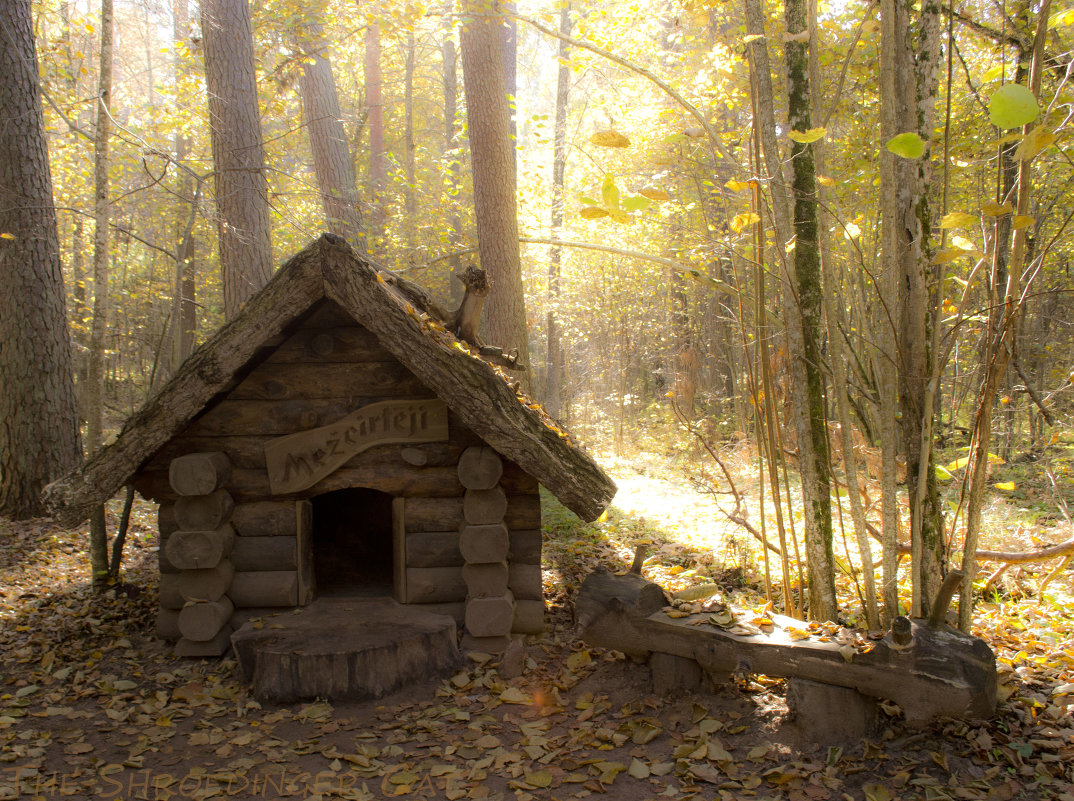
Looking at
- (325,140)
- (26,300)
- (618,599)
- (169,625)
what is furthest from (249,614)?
(325,140)

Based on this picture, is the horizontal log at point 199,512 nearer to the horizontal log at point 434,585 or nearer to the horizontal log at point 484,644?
the horizontal log at point 434,585

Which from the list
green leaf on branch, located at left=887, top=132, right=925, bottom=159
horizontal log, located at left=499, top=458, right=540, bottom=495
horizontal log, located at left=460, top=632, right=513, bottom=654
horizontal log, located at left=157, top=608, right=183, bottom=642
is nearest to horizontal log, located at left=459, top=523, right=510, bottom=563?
horizontal log, located at left=499, top=458, right=540, bottom=495

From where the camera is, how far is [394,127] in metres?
22.7

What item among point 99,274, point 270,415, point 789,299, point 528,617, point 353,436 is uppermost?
point 99,274

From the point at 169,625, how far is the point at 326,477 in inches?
55.2

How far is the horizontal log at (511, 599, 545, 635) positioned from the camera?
4.52 m

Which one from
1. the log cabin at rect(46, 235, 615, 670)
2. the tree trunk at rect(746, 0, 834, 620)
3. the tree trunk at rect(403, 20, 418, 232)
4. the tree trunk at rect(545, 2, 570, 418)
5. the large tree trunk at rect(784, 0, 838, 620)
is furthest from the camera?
the tree trunk at rect(545, 2, 570, 418)

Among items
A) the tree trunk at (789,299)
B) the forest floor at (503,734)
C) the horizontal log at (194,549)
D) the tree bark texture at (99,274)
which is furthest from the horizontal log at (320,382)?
the tree trunk at (789,299)

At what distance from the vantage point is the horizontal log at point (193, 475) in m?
4.09

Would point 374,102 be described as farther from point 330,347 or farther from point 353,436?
point 353,436

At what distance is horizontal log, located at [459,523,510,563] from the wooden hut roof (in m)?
0.50

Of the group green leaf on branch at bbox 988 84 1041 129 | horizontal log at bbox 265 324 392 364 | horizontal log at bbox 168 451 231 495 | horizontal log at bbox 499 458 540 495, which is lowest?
horizontal log at bbox 499 458 540 495

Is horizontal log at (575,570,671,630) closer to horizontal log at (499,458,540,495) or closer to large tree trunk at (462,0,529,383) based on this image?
horizontal log at (499,458,540,495)

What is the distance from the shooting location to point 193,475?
411 cm
